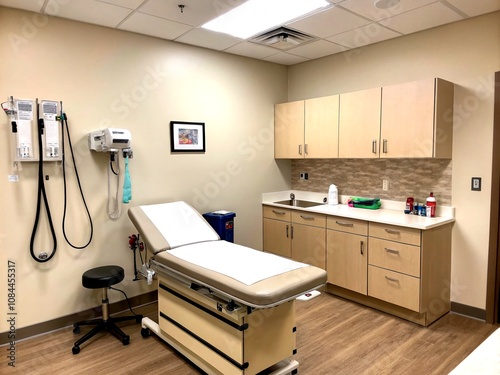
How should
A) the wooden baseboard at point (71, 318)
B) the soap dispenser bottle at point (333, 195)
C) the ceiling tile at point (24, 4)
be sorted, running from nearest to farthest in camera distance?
the ceiling tile at point (24, 4) < the wooden baseboard at point (71, 318) < the soap dispenser bottle at point (333, 195)

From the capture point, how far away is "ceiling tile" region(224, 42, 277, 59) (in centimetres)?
385

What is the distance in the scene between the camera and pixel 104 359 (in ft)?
8.76

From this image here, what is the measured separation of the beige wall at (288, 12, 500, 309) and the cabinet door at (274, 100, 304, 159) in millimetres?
1239

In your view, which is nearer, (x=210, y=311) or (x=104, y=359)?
(x=210, y=311)

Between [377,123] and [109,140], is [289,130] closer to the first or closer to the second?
[377,123]

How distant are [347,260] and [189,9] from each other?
2795mm

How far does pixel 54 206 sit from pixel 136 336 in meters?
1.34

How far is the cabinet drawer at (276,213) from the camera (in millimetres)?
4273

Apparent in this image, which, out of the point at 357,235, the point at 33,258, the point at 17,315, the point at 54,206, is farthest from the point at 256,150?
the point at 17,315

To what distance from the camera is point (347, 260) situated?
362cm

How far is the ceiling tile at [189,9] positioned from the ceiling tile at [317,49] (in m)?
1.30

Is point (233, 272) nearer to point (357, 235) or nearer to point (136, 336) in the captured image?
point (136, 336)

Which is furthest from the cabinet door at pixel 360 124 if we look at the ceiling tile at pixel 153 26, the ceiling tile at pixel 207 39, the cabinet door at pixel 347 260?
the ceiling tile at pixel 153 26

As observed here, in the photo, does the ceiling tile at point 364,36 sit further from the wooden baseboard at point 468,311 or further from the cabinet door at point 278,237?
the wooden baseboard at point 468,311
